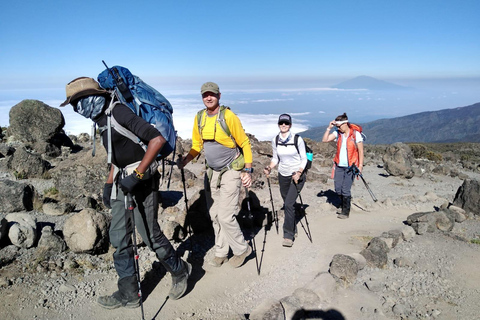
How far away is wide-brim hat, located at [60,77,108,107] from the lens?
3.64 metres

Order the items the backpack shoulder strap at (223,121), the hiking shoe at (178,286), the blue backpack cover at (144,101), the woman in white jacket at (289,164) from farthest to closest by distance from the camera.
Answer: the woman in white jacket at (289,164) → the backpack shoulder strap at (223,121) → the hiking shoe at (178,286) → the blue backpack cover at (144,101)

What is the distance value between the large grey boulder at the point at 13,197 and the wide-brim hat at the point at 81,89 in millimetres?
4910

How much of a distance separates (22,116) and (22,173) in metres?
8.06

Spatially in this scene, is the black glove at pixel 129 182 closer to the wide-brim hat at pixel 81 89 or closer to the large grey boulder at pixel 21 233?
the wide-brim hat at pixel 81 89

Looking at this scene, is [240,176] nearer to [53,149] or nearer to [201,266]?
[201,266]

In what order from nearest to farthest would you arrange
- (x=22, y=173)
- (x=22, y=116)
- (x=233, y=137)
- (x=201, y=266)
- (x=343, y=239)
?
(x=233, y=137)
(x=201, y=266)
(x=343, y=239)
(x=22, y=173)
(x=22, y=116)

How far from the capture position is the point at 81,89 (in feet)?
12.0

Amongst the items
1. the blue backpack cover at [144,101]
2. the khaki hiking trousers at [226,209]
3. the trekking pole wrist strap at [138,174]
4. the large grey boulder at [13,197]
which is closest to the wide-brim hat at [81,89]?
the blue backpack cover at [144,101]

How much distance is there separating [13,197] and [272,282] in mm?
5855

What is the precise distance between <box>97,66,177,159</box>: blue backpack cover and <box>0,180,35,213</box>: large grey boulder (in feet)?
16.6

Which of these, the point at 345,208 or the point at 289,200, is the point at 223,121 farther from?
the point at 345,208

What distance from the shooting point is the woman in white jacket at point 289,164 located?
6.18 metres

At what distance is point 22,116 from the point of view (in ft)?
56.5

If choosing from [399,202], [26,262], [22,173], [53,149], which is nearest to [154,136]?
[26,262]
